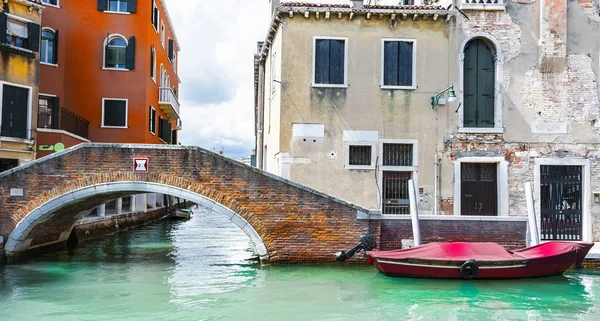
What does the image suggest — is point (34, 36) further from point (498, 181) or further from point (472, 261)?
point (472, 261)

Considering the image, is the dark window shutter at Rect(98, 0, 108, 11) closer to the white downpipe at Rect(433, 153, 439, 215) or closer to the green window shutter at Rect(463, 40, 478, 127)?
the green window shutter at Rect(463, 40, 478, 127)

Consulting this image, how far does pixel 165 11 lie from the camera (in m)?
27.6

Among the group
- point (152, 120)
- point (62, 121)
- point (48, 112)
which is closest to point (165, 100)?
point (152, 120)

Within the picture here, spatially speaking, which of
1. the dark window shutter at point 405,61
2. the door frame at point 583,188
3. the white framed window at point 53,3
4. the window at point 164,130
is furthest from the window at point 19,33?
the door frame at point 583,188

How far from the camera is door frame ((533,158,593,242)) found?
15.3 meters

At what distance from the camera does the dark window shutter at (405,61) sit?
1566cm

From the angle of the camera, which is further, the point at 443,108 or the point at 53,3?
the point at 53,3

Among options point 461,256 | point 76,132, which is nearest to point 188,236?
point 76,132

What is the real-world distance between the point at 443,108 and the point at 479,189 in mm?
2244

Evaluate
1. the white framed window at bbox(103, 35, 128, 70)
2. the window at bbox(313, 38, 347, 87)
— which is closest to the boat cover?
the window at bbox(313, 38, 347, 87)

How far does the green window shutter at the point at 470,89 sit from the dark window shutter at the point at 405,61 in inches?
56.9

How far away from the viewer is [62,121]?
20391 millimetres

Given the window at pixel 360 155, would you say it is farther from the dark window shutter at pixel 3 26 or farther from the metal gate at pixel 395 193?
the dark window shutter at pixel 3 26

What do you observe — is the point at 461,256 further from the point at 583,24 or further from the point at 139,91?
the point at 139,91
